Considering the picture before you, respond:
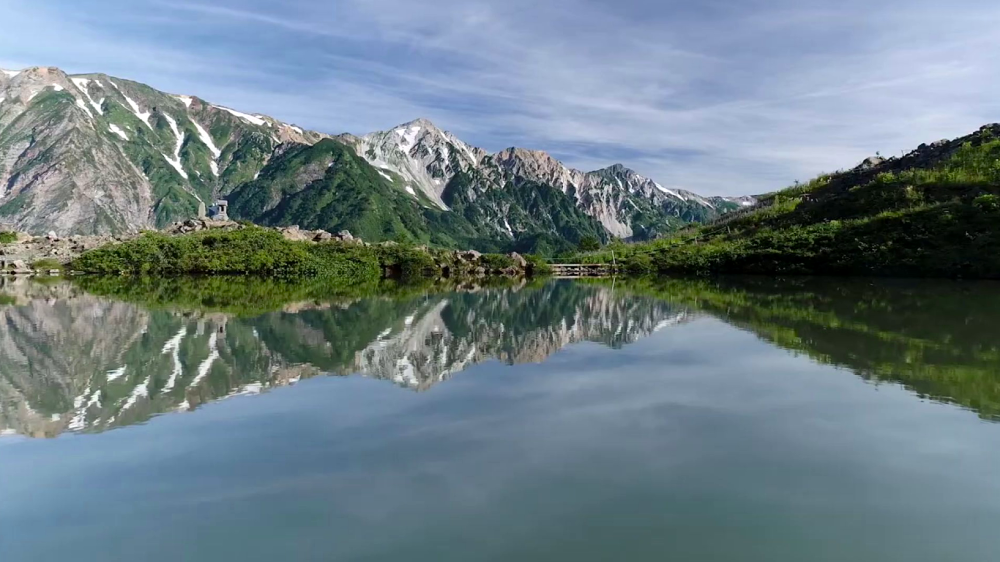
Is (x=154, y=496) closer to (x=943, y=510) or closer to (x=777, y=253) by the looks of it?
(x=943, y=510)

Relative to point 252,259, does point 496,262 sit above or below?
above

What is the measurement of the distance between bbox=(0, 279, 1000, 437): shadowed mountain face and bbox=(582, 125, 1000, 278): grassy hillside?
14.6m

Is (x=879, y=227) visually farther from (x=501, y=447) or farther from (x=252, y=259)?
(x=252, y=259)

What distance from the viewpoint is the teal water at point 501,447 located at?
586 cm

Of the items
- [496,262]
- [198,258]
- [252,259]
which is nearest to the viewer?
[252,259]

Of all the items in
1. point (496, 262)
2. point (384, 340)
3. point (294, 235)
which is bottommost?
point (384, 340)

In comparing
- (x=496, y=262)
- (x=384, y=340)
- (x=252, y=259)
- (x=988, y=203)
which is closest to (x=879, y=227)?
(x=988, y=203)

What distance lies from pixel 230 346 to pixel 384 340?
4039mm

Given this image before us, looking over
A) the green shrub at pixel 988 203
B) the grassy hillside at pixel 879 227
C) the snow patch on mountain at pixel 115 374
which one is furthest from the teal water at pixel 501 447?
the green shrub at pixel 988 203

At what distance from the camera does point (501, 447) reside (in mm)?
8453

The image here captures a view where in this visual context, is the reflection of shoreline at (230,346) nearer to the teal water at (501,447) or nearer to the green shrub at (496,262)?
the teal water at (501,447)

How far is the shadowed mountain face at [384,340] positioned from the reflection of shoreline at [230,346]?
5cm

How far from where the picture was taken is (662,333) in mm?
19922

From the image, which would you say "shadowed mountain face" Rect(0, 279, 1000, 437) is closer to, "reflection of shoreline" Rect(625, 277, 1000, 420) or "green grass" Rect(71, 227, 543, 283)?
"reflection of shoreline" Rect(625, 277, 1000, 420)
